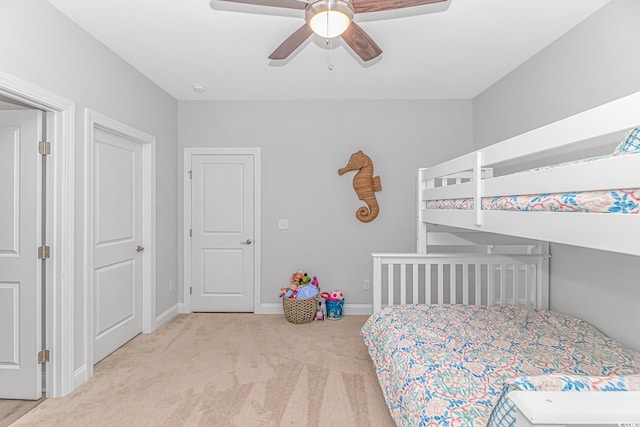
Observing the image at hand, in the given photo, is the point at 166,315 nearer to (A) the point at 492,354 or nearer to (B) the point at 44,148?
(B) the point at 44,148

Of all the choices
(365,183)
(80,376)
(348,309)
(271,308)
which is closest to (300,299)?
(271,308)

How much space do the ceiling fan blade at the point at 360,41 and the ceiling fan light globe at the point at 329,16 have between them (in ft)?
0.42

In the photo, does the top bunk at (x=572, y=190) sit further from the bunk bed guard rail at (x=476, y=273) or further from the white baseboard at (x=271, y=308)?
the white baseboard at (x=271, y=308)

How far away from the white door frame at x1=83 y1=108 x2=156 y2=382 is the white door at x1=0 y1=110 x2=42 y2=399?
0.95 ft

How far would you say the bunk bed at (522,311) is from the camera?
978 mm

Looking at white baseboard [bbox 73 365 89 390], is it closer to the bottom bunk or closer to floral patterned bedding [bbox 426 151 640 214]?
the bottom bunk

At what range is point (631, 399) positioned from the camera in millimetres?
721

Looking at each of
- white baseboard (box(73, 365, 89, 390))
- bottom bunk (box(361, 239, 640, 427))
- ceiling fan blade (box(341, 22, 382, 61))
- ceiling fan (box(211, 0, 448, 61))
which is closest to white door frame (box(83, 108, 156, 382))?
white baseboard (box(73, 365, 89, 390))

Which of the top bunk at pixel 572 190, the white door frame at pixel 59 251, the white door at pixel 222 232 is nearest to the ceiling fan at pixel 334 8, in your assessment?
the top bunk at pixel 572 190

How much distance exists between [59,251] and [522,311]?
3.13 m

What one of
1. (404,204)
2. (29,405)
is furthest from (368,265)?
(29,405)

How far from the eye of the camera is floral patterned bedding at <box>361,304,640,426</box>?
4.43 ft

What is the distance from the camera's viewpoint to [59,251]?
2.16 meters

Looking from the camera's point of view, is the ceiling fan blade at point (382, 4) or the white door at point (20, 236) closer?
the ceiling fan blade at point (382, 4)
